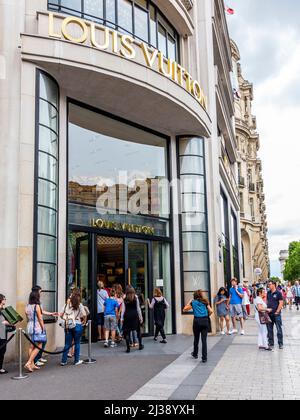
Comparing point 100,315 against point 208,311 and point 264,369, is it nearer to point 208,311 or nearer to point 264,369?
point 208,311

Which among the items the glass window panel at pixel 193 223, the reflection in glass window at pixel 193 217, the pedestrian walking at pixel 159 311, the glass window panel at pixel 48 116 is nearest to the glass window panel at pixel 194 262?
the reflection in glass window at pixel 193 217

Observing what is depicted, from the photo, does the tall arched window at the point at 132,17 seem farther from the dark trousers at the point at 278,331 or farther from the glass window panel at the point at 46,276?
the dark trousers at the point at 278,331

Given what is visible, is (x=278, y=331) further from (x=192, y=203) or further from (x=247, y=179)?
(x=247, y=179)

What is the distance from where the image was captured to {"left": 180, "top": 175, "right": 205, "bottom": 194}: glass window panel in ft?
58.3

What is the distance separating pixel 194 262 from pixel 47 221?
22.9 ft

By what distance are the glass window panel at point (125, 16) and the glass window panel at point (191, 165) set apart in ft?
16.9

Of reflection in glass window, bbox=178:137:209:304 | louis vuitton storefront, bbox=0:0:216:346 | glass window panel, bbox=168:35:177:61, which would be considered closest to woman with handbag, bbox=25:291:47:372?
louis vuitton storefront, bbox=0:0:216:346

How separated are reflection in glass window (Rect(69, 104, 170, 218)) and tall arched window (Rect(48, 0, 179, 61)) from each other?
272cm

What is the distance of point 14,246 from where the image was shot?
1096 centimetres

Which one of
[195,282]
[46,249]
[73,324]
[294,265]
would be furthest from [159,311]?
[294,265]

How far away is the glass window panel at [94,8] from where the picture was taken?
45.4ft
